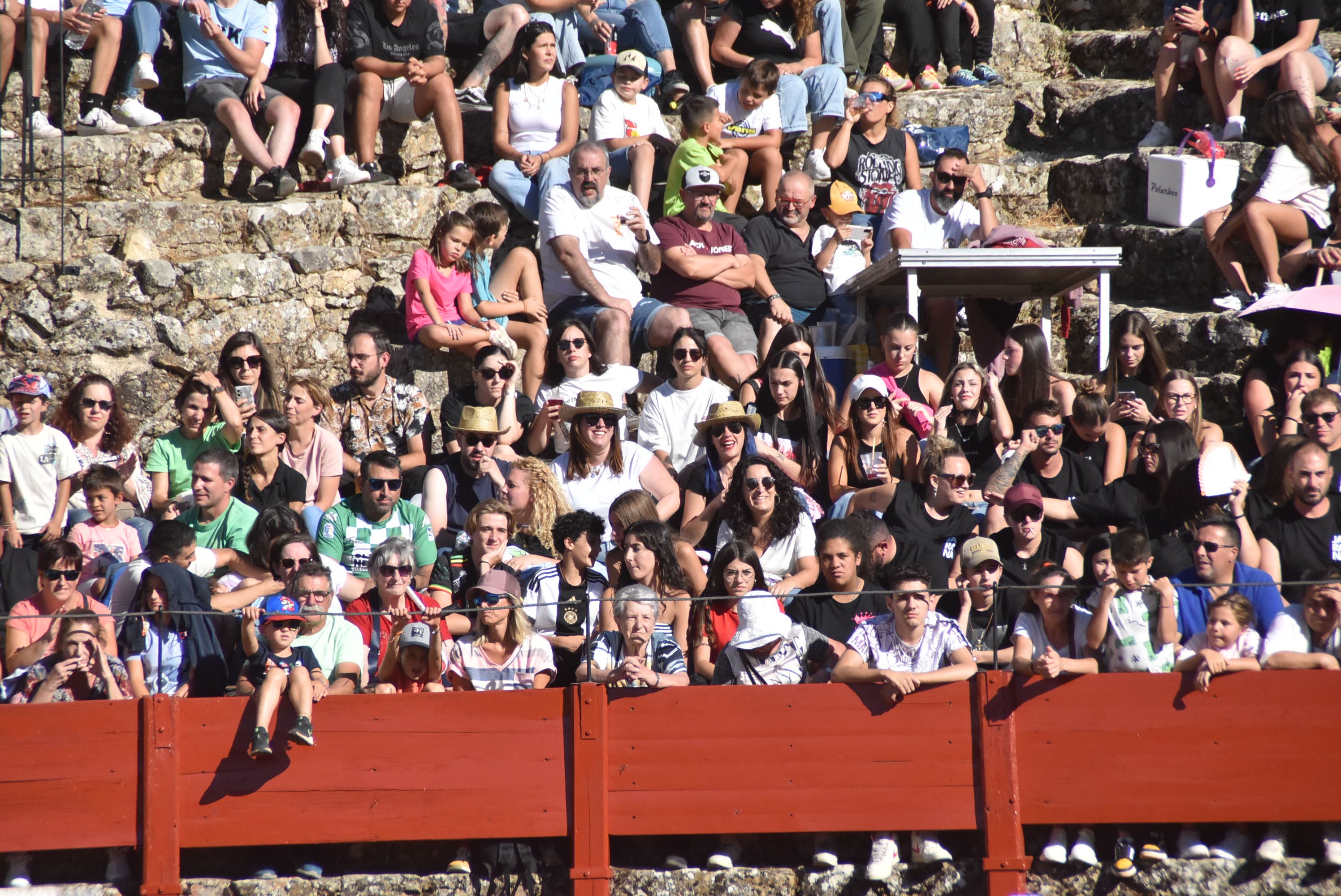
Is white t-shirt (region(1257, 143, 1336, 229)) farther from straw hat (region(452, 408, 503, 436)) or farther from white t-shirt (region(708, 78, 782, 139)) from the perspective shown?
straw hat (region(452, 408, 503, 436))

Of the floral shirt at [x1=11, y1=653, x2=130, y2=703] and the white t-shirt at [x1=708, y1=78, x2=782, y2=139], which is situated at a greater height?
the white t-shirt at [x1=708, y1=78, x2=782, y2=139]

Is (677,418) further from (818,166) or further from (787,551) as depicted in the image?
(818,166)

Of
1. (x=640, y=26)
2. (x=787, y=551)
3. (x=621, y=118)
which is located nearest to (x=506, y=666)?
(x=787, y=551)

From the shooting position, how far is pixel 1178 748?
562cm

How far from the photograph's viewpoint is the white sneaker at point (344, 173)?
29.9 ft

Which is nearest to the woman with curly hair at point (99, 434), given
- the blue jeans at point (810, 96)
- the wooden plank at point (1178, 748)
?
the wooden plank at point (1178, 748)

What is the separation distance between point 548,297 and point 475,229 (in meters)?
0.59

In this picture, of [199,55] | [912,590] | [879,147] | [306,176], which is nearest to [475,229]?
[306,176]

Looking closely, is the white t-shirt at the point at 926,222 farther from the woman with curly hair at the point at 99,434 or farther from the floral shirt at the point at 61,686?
the floral shirt at the point at 61,686

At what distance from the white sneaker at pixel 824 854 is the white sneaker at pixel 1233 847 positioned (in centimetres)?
137

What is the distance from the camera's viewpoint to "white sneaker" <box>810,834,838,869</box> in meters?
5.70

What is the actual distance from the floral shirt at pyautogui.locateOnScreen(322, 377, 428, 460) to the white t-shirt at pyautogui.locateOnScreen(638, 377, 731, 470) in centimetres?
119

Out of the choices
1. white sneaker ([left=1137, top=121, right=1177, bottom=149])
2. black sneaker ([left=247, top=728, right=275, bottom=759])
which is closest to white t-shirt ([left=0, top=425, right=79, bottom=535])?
black sneaker ([left=247, top=728, right=275, bottom=759])

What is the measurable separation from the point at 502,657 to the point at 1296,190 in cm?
558
